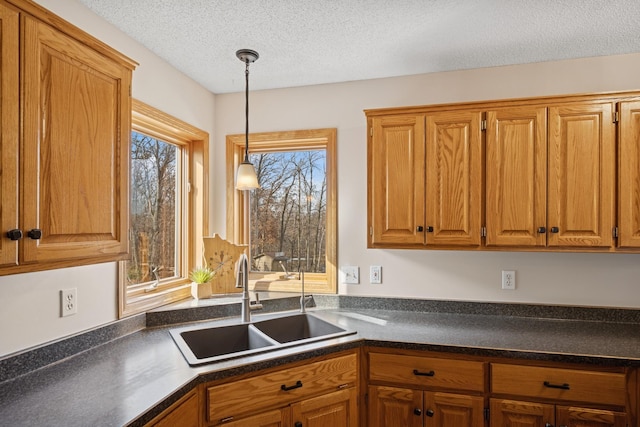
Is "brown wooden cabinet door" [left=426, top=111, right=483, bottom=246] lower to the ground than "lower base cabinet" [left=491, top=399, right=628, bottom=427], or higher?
higher

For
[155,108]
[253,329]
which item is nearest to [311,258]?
[253,329]

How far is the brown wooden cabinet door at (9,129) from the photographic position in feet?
3.50

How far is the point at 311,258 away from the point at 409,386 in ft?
3.74

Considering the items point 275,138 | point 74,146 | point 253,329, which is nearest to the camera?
point 74,146

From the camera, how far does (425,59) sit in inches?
93.0

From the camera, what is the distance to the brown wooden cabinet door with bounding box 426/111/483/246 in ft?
7.17

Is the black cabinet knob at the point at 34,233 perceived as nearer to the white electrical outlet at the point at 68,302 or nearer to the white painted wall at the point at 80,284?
the white painted wall at the point at 80,284

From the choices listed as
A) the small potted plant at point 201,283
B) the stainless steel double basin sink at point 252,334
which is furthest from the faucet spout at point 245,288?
the small potted plant at point 201,283

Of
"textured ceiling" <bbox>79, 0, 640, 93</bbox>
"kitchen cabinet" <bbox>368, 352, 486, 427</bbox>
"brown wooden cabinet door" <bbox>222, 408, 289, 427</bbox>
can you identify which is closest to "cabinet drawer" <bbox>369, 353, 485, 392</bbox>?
"kitchen cabinet" <bbox>368, 352, 486, 427</bbox>

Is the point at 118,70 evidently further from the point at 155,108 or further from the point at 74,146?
the point at 155,108

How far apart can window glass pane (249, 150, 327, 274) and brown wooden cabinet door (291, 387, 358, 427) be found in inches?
39.3

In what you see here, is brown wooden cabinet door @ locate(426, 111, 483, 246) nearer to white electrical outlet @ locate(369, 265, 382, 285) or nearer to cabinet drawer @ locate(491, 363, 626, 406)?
white electrical outlet @ locate(369, 265, 382, 285)

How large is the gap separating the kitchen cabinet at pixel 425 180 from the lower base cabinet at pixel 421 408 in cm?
77

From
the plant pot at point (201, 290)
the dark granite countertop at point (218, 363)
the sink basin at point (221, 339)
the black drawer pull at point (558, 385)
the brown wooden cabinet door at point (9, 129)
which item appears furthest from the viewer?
the plant pot at point (201, 290)
